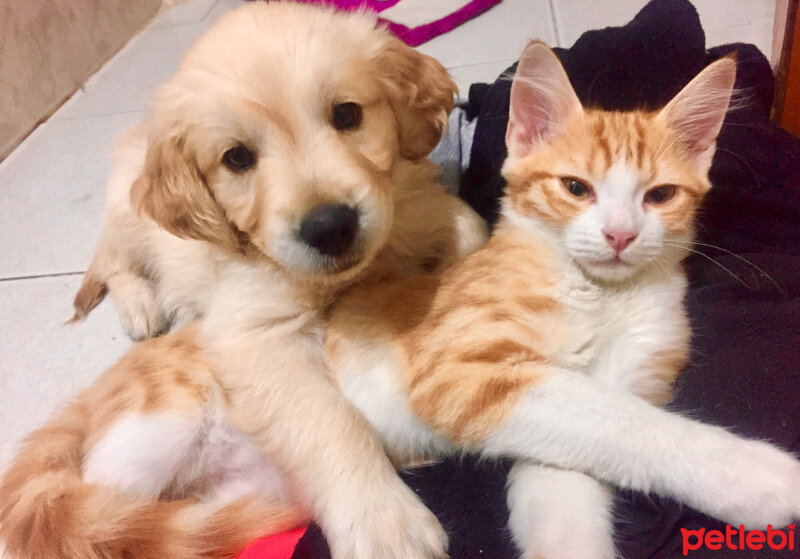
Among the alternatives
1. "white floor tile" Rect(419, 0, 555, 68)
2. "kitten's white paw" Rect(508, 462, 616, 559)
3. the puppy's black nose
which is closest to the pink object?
"white floor tile" Rect(419, 0, 555, 68)

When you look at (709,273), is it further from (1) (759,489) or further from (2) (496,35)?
(2) (496,35)

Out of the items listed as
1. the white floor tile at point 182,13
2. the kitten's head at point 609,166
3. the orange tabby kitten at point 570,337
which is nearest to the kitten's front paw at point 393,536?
the orange tabby kitten at point 570,337

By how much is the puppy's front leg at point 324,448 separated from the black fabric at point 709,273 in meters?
0.07

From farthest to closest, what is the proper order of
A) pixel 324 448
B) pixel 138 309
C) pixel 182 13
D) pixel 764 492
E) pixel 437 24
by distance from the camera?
pixel 182 13
pixel 437 24
pixel 138 309
pixel 324 448
pixel 764 492

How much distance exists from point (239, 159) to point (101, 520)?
1.97 ft

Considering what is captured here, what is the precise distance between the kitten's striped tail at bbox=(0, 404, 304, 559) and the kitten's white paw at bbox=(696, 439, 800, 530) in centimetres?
64

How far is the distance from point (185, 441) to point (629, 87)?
1.23m

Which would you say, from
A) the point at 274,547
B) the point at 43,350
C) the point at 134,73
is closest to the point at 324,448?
the point at 274,547

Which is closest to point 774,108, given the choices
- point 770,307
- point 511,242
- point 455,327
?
point 770,307

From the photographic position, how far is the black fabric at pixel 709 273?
0.90m

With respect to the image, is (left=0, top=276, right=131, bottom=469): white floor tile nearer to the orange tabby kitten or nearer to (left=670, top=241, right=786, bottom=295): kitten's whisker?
the orange tabby kitten

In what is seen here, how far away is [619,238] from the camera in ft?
2.99

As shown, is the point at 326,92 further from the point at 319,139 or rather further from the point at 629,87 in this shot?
the point at 629,87

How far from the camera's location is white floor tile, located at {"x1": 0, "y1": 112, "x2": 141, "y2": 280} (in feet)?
5.76
